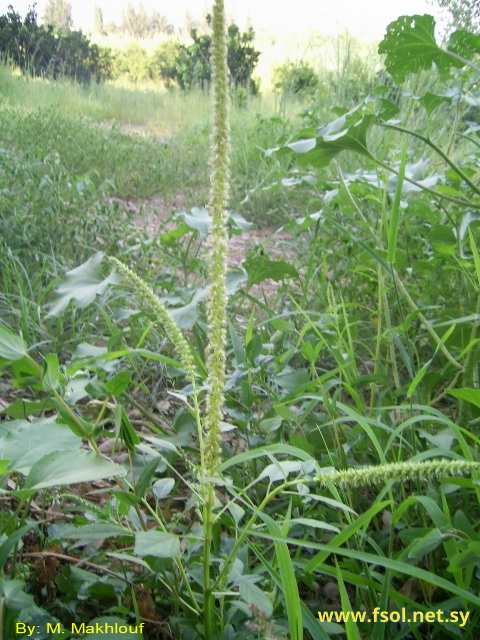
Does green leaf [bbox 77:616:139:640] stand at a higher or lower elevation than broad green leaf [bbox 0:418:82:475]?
lower

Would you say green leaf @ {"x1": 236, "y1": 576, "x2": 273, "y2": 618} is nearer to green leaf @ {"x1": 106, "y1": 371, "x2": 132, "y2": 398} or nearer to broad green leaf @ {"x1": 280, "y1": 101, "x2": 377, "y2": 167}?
green leaf @ {"x1": 106, "y1": 371, "x2": 132, "y2": 398}

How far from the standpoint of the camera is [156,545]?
40 cm

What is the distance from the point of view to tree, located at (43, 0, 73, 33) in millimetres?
3018

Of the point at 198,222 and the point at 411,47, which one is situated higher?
the point at 411,47

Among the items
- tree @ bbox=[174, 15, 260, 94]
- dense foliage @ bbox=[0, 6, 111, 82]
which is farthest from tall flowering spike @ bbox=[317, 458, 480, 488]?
tree @ bbox=[174, 15, 260, 94]

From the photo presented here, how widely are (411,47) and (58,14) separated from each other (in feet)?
9.31

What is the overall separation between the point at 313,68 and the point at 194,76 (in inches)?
35.7

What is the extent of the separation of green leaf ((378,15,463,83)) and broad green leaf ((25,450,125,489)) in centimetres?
76

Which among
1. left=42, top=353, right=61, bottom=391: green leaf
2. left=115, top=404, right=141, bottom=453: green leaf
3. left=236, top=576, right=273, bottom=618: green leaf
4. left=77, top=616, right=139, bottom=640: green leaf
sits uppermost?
left=42, top=353, right=61, bottom=391: green leaf

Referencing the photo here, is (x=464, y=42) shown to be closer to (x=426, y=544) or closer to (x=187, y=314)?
(x=187, y=314)

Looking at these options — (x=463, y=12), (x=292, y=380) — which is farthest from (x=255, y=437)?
(x=463, y=12)

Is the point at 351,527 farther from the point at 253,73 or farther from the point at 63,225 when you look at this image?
the point at 253,73

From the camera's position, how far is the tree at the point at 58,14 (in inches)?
119

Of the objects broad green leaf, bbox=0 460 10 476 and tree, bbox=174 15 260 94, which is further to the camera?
tree, bbox=174 15 260 94
